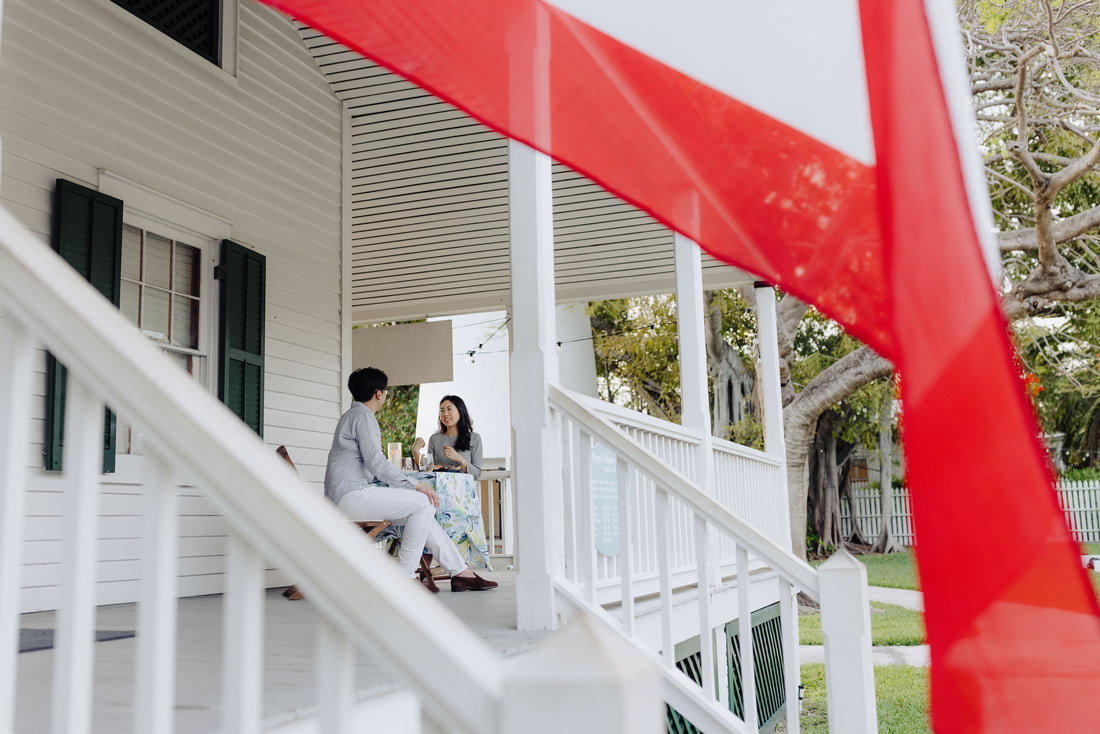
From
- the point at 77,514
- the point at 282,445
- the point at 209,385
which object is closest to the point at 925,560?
the point at 77,514

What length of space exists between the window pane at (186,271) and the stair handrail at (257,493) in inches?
187

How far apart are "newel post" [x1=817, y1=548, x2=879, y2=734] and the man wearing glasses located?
8.95 ft

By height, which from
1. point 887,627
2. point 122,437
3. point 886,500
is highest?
point 122,437

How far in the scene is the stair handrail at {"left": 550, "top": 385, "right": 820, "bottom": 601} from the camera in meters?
3.83

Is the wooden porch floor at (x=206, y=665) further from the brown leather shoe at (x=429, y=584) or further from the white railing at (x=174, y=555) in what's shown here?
the brown leather shoe at (x=429, y=584)

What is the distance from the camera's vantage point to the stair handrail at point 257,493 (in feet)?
3.94

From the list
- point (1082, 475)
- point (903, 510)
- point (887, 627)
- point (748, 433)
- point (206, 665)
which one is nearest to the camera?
point (206, 665)

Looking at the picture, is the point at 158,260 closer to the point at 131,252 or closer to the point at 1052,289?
the point at 131,252

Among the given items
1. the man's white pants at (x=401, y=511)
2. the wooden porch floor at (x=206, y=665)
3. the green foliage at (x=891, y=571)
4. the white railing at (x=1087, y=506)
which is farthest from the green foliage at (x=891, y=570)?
the wooden porch floor at (x=206, y=665)

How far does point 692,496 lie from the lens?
4191 millimetres

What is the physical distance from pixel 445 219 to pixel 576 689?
341 inches

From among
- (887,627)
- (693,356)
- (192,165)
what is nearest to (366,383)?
(192,165)

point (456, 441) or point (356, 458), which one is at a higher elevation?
point (456, 441)

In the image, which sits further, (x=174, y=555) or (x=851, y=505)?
(x=851, y=505)
